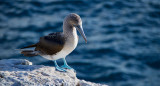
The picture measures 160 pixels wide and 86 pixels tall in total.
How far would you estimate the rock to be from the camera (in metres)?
4.48

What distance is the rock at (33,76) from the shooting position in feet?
14.7

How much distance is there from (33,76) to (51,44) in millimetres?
1047

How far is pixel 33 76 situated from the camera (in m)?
4.71

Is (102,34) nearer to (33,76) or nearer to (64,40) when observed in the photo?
(64,40)

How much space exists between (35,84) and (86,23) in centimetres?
634

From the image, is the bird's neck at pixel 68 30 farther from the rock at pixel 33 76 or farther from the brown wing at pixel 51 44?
the rock at pixel 33 76

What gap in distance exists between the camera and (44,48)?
563 cm

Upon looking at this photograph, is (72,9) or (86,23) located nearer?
(86,23)

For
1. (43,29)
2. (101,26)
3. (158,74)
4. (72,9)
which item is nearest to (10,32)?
(43,29)

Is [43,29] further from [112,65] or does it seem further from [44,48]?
[44,48]

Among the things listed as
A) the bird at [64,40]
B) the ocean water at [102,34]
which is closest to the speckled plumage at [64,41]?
the bird at [64,40]

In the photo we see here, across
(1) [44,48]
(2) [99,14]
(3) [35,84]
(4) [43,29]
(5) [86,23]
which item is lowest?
(3) [35,84]

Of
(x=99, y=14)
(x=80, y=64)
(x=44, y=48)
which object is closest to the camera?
(x=44, y=48)

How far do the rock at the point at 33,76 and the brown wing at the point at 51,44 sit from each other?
45cm
